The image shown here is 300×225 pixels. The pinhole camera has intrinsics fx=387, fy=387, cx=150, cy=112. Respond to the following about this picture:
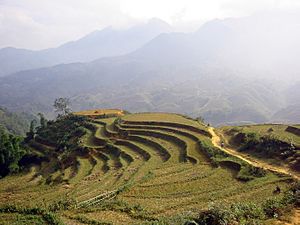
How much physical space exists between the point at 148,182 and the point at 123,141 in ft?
61.9

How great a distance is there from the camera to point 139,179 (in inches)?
1409

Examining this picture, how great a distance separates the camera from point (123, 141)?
53.2 metres

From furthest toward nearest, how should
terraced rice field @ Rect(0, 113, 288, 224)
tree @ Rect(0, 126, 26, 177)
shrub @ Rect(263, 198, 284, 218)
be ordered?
1. tree @ Rect(0, 126, 26, 177)
2. terraced rice field @ Rect(0, 113, 288, 224)
3. shrub @ Rect(263, 198, 284, 218)

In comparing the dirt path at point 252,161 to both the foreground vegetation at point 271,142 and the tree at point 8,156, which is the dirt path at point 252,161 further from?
the tree at point 8,156

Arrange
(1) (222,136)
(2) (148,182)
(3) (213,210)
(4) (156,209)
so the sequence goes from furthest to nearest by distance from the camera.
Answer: (1) (222,136), (2) (148,182), (4) (156,209), (3) (213,210)

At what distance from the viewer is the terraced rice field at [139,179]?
2764 centimetres

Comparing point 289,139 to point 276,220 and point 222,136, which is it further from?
point 276,220

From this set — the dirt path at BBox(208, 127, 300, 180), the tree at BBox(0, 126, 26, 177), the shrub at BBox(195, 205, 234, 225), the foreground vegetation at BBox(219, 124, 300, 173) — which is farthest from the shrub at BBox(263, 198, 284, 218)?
the tree at BBox(0, 126, 26, 177)

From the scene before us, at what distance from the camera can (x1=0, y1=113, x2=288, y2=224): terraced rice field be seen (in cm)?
2764

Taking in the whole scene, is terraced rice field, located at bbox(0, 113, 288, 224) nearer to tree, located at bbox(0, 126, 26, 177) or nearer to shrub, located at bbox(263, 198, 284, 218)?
tree, located at bbox(0, 126, 26, 177)

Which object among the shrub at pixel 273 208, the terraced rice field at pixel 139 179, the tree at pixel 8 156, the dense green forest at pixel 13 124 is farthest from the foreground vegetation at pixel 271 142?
the dense green forest at pixel 13 124

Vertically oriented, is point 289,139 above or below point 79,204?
above

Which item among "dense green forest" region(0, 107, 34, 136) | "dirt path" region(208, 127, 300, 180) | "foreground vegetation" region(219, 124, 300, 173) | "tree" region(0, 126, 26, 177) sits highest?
"foreground vegetation" region(219, 124, 300, 173)

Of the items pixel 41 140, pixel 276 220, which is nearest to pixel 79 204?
pixel 276 220
